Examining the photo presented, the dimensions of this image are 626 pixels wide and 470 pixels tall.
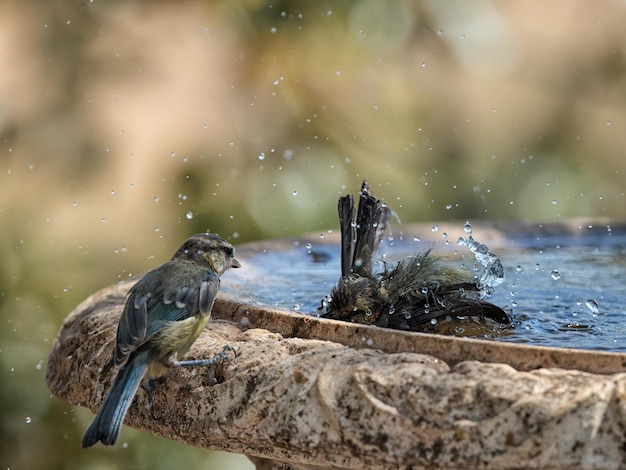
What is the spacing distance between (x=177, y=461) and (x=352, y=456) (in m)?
3.13

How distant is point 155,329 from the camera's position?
6.06 ft

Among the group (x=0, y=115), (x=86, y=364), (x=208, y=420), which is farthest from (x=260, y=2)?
(x=208, y=420)

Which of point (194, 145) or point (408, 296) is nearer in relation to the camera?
point (408, 296)

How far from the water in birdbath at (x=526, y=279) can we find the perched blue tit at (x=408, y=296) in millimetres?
52

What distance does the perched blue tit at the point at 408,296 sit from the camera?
2002mm

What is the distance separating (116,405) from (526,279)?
140 cm

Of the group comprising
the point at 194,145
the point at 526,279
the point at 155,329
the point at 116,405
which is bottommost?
the point at 116,405

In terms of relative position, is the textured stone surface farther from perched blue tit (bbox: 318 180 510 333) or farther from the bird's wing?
perched blue tit (bbox: 318 180 510 333)

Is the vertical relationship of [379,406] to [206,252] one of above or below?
below

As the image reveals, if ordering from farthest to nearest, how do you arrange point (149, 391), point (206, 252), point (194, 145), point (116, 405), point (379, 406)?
1. point (194, 145)
2. point (206, 252)
3. point (149, 391)
4. point (116, 405)
5. point (379, 406)

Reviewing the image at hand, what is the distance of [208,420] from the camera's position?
5.61 feet

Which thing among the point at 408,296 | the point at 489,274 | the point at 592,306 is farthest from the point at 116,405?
the point at 592,306

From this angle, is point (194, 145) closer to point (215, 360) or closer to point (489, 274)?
point (489, 274)

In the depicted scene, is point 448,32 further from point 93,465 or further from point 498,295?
point 498,295
